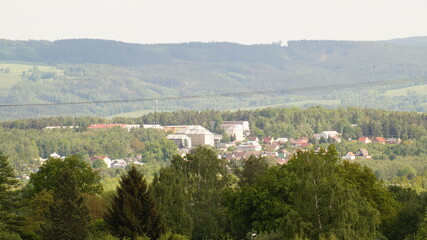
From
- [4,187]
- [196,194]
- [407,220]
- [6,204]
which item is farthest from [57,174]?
[407,220]

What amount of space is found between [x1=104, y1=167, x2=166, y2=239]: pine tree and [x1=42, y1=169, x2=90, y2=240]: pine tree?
1855 mm

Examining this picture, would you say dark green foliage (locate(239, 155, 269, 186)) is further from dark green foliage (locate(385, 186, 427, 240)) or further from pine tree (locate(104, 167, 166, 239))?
pine tree (locate(104, 167, 166, 239))

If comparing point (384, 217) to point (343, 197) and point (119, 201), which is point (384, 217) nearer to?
point (343, 197)

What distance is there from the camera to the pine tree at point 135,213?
2382 inches

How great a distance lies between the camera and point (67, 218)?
6131 centimetres

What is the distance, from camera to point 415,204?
252 feet

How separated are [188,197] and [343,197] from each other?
74.0 ft

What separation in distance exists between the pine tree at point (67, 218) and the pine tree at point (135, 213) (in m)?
1.86

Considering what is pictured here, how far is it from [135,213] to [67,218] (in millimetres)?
4221

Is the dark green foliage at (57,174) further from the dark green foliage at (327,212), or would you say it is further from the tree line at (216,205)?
the dark green foliage at (327,212)

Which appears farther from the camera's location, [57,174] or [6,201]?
[57,174]

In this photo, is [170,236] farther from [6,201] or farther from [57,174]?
[57,174]

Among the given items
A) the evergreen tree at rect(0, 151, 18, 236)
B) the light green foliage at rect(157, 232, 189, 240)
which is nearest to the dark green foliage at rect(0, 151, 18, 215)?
the evergreen tree at rect(0, 151, 18, 236)

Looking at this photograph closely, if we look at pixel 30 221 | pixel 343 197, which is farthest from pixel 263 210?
pixel 30 221
